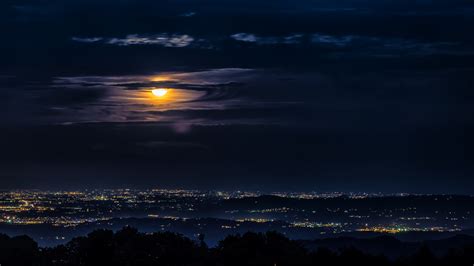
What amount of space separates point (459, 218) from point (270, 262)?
122 metres

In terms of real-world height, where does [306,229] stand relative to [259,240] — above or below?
below

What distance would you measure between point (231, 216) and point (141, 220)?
30155 millimetres

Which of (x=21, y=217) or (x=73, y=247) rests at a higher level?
(x=73, y=247)

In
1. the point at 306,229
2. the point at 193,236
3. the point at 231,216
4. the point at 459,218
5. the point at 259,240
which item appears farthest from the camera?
the point at 231,216

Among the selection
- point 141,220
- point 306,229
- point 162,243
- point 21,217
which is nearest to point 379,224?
point 306,229

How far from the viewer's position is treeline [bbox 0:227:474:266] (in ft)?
190

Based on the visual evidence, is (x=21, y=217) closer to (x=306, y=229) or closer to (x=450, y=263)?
(x=306, y=229)

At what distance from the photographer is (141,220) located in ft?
534

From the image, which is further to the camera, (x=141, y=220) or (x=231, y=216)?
(x=231, y=216)

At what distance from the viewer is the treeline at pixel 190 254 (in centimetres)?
5778

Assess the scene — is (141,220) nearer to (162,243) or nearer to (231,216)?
(231,216)

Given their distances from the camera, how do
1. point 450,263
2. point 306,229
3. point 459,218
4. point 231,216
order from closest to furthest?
point 450,263 < point 306,229 < point 459,218 < point 231,216

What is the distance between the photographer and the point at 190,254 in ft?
206

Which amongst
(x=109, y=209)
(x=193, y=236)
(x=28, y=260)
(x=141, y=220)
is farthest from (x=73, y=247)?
(x=109, y=209)
